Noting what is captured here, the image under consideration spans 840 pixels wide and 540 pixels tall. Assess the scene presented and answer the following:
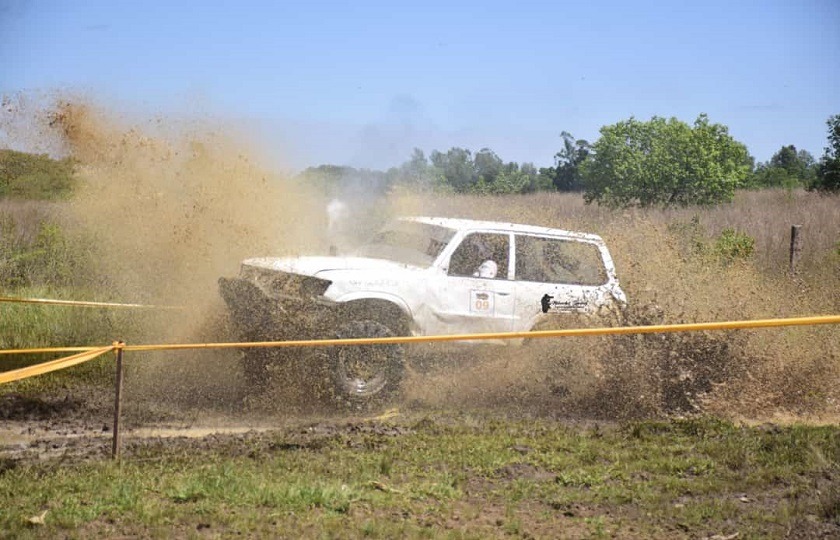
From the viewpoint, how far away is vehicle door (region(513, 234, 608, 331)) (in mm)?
10008

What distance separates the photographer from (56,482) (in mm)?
6188

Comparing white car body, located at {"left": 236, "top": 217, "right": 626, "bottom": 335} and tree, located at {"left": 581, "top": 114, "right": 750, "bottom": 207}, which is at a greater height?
tree, located at {"left": 581, "top": 114, "right": 750, "bottom": 207}

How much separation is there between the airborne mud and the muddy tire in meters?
0.19

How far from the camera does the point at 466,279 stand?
388 inches

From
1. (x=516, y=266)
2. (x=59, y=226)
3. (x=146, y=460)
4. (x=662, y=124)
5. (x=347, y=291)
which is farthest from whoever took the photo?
(x=662, y=124)

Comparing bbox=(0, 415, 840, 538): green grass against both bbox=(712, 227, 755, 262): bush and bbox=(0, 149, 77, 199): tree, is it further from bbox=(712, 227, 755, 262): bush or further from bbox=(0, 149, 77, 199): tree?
bbox=(0, 149, 77, 199): tree

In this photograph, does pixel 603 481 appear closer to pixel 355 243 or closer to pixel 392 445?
pixel 392 445

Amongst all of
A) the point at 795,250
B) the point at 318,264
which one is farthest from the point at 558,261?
the point at 795,250

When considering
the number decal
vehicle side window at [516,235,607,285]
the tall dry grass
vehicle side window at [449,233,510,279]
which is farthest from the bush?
the number decal

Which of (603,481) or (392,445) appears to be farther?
(392,445)

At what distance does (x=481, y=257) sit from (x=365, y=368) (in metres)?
1.86

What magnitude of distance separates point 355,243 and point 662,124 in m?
13.9

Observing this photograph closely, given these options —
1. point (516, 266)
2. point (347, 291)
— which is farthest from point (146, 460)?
point (516, 266)

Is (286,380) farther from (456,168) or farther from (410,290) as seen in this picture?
(456,168)
